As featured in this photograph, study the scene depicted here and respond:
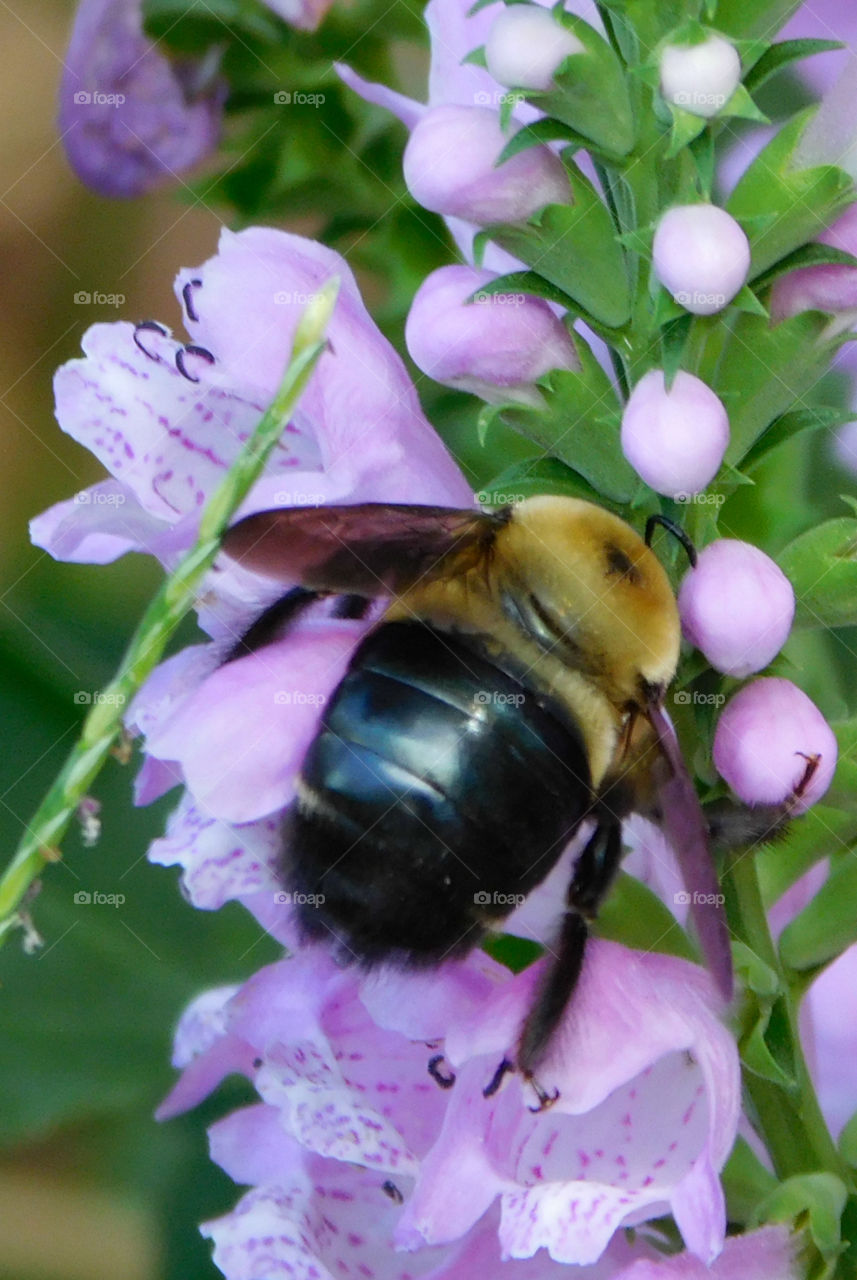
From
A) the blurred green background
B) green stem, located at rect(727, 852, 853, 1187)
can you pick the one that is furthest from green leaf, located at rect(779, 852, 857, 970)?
the blurred green background

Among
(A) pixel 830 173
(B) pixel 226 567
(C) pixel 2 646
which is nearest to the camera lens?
(A) pixel 830 173

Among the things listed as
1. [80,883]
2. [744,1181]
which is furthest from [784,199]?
[80,883]

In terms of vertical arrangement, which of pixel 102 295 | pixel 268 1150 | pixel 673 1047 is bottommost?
pixel 268 1150

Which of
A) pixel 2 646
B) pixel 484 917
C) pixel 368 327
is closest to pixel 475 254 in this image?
pixel 368 327

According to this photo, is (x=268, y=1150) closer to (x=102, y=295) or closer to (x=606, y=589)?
(x=606, y=589)

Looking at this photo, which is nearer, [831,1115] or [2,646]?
[831,1115]

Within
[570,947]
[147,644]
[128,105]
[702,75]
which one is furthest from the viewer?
[128,105]

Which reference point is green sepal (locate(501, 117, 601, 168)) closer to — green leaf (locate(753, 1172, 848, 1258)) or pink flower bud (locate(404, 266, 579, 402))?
pink flower bud (locate(404, 266, 579, 402))

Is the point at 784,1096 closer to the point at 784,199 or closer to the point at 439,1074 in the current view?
the point at 439,1074
